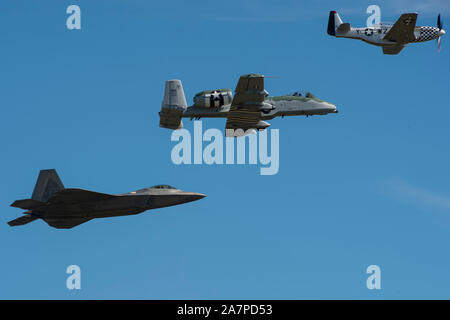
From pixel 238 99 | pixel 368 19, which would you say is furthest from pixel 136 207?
pixel 368 19

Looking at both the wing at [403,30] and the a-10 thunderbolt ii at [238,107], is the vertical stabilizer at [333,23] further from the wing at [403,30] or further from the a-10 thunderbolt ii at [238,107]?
the a-10 thunderbolt ii at [238,107]

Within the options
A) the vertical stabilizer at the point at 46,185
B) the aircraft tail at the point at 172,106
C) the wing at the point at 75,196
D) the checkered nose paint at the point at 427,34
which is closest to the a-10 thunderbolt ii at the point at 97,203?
the wing at the point at 75,196

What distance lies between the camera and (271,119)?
242 feet

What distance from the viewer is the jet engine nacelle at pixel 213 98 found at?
7194cm

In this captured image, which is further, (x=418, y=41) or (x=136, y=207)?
(x=418, y=41)

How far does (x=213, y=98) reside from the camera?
71875 millimetres

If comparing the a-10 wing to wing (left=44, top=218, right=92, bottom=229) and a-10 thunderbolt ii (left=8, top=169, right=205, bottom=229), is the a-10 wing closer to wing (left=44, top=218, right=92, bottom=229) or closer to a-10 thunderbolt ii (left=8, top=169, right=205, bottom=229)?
a-10 thunderbolt ii (left=8, top=169, right=205, bottom=229)

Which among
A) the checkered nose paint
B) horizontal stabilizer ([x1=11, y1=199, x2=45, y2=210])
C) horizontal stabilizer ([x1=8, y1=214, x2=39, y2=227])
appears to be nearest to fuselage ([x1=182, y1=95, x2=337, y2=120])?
horizontal stabilizer ([x1=11, y1=199, x2=45, y2=210])

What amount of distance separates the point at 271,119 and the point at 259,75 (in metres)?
6.70
